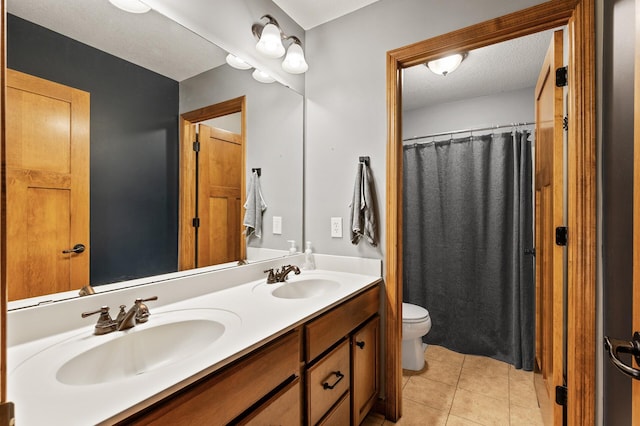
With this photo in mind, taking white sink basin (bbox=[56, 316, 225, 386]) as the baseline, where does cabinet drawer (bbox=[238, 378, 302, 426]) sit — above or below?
below

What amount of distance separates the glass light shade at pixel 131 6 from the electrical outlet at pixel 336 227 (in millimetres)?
1374

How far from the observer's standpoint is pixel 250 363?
0.88m

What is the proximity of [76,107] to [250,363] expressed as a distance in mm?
1002

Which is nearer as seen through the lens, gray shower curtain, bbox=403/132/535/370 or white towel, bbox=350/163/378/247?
white towel, bbox=350/163/378/247

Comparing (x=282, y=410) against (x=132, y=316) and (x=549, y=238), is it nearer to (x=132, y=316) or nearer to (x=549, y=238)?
(x=132, y=316)

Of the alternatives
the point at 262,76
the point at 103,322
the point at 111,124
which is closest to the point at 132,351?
the point at 103,322

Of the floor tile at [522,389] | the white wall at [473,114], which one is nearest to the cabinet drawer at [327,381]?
the floor tile at [522,389]

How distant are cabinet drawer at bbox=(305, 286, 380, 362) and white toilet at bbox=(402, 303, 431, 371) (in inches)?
24.4

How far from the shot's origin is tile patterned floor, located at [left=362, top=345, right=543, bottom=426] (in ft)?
5.68

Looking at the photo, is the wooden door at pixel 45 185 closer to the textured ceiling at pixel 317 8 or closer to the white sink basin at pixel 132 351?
the white sink basin at pixel 132 351

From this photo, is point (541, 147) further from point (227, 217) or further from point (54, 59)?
point (54, 59)

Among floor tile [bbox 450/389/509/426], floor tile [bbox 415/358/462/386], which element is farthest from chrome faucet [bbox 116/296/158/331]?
floor tile [bbox 415/358/462/386]

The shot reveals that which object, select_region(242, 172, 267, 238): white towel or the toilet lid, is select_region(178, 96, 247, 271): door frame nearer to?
select_region(242, 172, 267, 238): white towel

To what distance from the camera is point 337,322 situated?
4.35 ft
